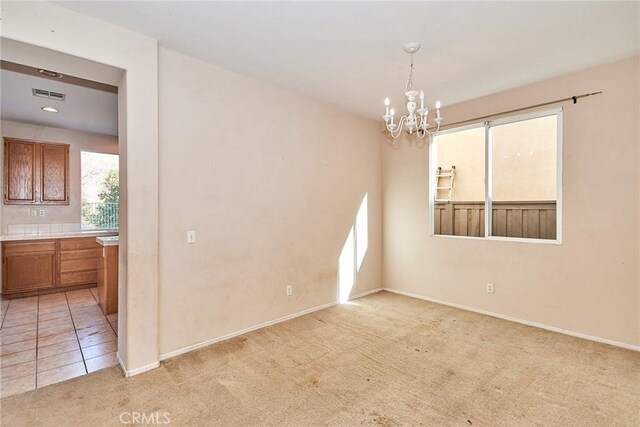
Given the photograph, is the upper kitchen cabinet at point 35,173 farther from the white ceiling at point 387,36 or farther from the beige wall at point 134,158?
the white ceiling at point 387,36

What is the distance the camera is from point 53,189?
16.1 feet

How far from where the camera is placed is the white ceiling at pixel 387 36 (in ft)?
6.98

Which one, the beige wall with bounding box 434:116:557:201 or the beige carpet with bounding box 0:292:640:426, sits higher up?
the beige wall with bounding box 434:116:557:201

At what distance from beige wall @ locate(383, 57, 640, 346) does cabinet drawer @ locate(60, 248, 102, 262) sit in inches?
227

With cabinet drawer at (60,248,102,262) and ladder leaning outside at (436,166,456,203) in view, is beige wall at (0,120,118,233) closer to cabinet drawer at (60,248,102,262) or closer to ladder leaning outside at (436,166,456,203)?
cabinet drawer at (60,248,102,262)

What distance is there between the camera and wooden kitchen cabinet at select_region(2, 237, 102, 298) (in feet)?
14.4

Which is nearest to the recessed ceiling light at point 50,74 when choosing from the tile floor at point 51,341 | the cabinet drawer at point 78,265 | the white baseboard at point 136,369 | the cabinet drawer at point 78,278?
the tile floor at point 51,341

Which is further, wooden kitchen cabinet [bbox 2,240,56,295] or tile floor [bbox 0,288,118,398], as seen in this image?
wooden kitchen cabinet [bbox 2,240,56,295]

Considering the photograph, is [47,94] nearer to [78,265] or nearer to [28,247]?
[28,247]

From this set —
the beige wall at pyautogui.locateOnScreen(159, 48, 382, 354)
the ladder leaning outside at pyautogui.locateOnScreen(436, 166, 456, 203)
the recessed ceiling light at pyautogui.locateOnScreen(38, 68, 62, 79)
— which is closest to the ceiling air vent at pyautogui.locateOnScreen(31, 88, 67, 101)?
the recessed ceiling light at pyautogui.locateOnScreen(38, 68, 62, 79)

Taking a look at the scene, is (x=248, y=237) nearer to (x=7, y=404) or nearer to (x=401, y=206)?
(x=7, y=404)

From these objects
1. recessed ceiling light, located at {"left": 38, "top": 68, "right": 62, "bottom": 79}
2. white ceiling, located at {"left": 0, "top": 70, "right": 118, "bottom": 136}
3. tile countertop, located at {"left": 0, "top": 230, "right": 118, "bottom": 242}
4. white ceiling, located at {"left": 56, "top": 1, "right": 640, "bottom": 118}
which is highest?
white ceiling, located at {"left": 56, "top": 1, "right": 640, "bottom": 118}

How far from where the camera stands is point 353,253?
4492mm

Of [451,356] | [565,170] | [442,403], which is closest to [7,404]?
[442,403]
